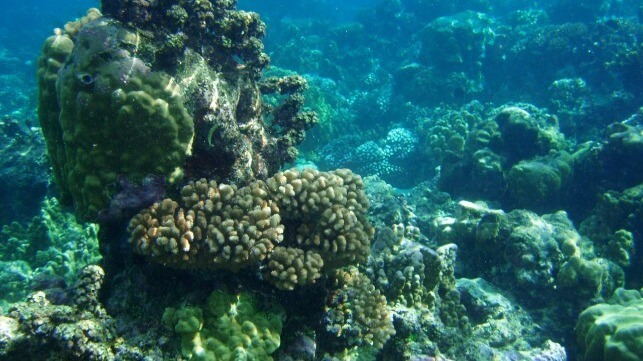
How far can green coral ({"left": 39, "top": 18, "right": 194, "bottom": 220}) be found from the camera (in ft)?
11.6

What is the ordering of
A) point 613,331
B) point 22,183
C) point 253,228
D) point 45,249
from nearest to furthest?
point 253,228
point 613,331
point 45,249
point 22,183

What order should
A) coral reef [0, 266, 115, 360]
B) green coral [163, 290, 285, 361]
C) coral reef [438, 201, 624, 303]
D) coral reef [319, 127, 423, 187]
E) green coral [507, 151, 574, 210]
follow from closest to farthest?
coral reef [0, 266, 115, 360]
green coral [163, 290, 285, 361]
coral reef [438, 201, 624, 303]
green coral [507, 151, 574, 210]
coral reef [319, 127, 423, 187]

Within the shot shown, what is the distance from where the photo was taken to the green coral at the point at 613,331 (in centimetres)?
501

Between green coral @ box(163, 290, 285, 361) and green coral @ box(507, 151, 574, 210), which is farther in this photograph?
green coral @ box(507, 151, 574, 210)

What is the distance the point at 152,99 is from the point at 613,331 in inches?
261

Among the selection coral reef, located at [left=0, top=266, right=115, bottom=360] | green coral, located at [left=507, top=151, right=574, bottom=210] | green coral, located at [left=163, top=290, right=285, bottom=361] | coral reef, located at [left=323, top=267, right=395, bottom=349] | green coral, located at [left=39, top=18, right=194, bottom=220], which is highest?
green coral, located at [left=507, top=151, right=574, bottom=210]

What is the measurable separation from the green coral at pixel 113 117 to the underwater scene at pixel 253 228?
0.06ft

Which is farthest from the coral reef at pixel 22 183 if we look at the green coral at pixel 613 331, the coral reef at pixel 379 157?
the green coral at pixel 613 331

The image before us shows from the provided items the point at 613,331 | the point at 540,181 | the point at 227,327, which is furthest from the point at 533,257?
the point at 227,327

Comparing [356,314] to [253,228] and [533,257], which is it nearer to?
[253,228]

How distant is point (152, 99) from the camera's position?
3631mm

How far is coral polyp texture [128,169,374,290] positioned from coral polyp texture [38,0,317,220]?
43cm

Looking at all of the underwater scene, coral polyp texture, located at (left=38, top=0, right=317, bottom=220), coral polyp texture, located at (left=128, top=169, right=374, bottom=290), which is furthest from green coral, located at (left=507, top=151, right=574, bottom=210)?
coral polyp texture, located at (left=38, top=0, right=317, bottom=220)

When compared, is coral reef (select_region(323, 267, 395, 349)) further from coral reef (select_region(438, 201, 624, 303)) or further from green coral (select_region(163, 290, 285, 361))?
coral reef (select_region(438, 201, 624, 303))
